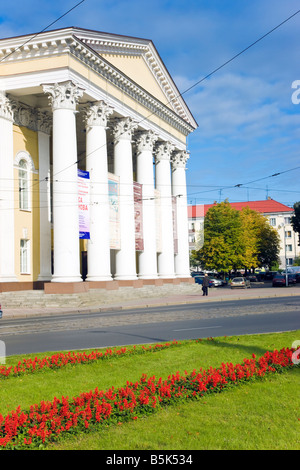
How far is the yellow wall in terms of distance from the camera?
3166cm

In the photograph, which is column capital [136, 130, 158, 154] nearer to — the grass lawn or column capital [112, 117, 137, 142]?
column capital [112, 117, 137, 142]

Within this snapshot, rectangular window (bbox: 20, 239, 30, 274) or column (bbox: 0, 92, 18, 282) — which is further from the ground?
column (bbox: 0, 92, 18, 282)

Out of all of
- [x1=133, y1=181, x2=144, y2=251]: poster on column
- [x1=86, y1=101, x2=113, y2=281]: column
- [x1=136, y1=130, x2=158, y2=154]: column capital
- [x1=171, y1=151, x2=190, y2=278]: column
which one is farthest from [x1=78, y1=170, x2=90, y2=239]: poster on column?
[x1=171, y1=151, x2=190, y2=278]: column

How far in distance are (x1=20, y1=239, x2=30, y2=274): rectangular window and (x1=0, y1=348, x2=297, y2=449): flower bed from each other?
25.8m

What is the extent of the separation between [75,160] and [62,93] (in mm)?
3879

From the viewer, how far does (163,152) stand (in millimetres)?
44281

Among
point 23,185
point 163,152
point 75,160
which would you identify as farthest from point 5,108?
point 163,152

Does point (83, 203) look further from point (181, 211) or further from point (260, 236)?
point (260, 236)

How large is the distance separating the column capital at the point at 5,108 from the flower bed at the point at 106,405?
1021 inches

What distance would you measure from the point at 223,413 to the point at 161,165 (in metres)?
38.9

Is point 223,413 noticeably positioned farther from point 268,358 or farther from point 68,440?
point 268,358

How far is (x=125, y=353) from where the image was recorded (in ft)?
33.2

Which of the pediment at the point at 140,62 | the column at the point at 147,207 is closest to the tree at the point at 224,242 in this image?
the pediment at the point at 140,62
